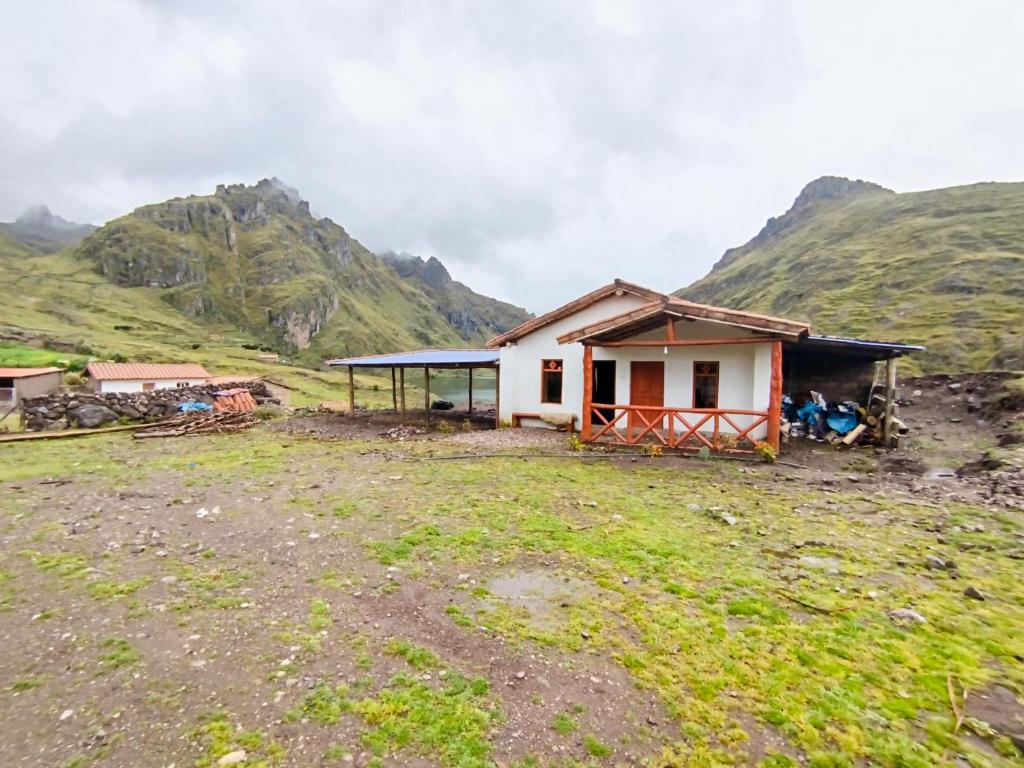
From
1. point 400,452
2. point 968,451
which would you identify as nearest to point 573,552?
point 400,452

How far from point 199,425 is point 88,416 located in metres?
3.99

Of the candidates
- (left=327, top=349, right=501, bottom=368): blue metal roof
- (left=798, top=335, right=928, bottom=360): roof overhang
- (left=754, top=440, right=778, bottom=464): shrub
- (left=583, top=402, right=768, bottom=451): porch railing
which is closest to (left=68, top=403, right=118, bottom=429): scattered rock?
(left=327, top=349, right=501, bottom=368): blue metal roof

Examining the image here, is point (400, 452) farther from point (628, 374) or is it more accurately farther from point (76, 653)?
point (76, 653)

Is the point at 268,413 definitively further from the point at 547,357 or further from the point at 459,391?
the point at 459,391

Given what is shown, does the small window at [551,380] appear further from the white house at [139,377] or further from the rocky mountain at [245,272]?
the rocky mountain at [245,272]

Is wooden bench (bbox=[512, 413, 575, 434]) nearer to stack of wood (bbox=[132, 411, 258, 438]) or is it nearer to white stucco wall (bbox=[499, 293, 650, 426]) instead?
white stucco wall (bbox=[499, 293, 650, 426])

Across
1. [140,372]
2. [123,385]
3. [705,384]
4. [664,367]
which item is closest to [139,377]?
[123,385]

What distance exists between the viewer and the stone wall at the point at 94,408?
16266 millimetres

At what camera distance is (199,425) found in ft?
56.2

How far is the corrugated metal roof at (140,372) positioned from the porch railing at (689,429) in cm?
3307

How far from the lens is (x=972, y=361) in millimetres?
36656

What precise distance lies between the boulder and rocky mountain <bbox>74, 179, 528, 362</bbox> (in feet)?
363

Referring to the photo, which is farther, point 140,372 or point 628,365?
point 140,372

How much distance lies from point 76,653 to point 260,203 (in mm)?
207801
